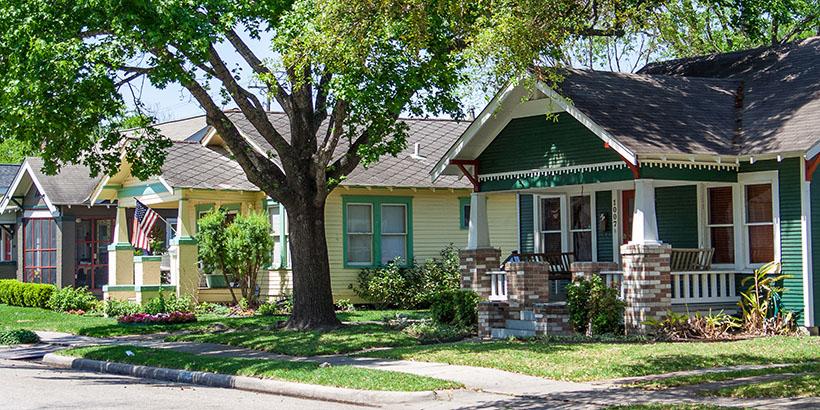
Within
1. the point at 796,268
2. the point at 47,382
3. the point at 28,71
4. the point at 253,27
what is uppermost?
the point at 253,27

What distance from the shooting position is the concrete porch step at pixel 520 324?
66.6ft

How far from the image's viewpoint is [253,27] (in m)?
21.2

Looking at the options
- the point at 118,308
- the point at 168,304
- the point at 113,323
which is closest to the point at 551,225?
the point at 168,304

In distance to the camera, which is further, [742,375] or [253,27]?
[253,27]

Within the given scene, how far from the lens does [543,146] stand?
21.3 metres

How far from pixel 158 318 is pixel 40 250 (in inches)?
489

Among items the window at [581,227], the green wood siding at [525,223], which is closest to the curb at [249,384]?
the window at [581,227]

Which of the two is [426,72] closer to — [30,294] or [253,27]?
[253,27]

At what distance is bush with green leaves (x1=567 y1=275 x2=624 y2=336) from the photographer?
19.4 metres

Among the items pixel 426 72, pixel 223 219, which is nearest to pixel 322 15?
pixel 426 72

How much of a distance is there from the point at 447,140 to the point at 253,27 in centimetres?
1291

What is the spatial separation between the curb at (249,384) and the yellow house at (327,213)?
9.03m

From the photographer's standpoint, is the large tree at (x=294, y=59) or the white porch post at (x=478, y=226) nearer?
Answer: the large tree at (x=294, y=59)

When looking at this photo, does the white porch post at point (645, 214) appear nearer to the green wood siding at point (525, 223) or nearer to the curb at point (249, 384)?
the green wood siding at point (525, 223)
